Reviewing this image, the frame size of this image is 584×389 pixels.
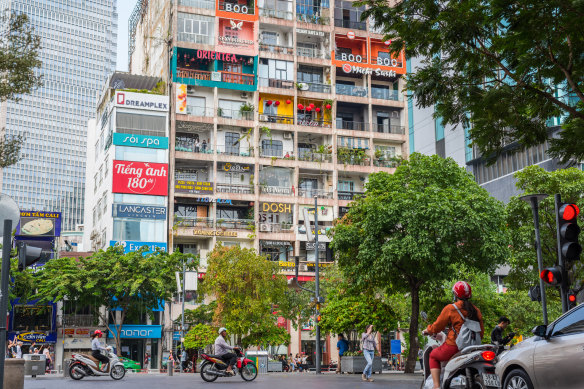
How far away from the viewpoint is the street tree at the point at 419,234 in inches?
985

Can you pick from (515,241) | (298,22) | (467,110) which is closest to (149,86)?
(298,22)

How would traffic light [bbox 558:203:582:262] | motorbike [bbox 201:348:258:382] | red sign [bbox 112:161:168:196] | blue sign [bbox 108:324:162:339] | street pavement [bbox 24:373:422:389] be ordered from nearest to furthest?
traffic light [bbox 558:203:582:262] < street pavement [bbox 24:373:422:389] < motorbike [bbox 201:348:258:382] < blue sign [bbox 108:324:162:339] < red sign [bbox 112:161:168:196]

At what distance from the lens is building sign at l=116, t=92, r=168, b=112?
175 ft

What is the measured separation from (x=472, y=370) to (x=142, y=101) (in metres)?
48.2

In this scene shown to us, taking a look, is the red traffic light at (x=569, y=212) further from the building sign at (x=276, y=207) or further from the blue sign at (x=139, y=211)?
the building sign at (x=276, y=207)

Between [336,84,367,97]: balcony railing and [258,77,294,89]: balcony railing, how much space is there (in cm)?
449

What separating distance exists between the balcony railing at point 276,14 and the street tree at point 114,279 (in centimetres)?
2437

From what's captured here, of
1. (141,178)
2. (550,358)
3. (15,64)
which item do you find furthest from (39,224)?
(550,358)

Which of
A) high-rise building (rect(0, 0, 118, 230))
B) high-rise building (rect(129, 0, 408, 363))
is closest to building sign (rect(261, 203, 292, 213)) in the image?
high-rise building (rect(129, 0, 408, 363))

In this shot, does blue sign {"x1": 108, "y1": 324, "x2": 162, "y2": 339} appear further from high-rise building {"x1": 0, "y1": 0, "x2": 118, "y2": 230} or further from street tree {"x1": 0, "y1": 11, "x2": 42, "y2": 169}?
high-rise building {"x1": 0, "y1": 0, "x2": 118, "y2": 230}

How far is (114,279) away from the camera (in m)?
43.8

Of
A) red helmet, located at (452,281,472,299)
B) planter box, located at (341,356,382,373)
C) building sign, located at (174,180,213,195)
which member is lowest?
planter box, located at (341,356,382,373)

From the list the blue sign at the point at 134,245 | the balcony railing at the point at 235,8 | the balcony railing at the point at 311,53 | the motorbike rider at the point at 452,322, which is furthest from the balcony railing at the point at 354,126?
the motorbike rider at the point at 452,322

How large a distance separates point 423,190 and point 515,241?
8.30m
